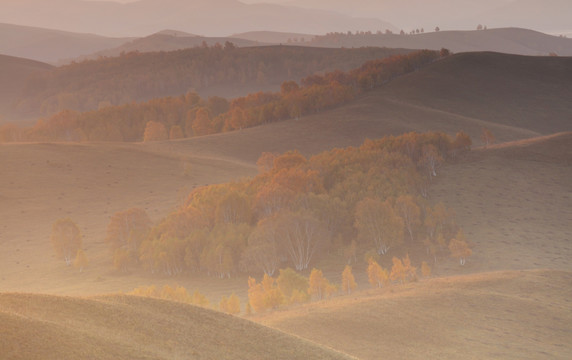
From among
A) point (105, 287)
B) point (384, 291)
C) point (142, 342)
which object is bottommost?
point (105, 287)

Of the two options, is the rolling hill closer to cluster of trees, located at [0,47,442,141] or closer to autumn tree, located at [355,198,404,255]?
autumn tree, located at [355,198,404,255]

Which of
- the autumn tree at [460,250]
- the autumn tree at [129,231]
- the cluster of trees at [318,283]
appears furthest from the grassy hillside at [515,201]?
the autumn tree at [129,231]

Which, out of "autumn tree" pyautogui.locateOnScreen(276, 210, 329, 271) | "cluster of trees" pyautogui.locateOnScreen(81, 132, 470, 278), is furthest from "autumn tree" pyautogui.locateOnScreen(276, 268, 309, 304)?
"autumn tree" pyautogui.locateOnScreen(276, 210, 329, 271)

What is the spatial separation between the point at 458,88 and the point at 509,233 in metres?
128

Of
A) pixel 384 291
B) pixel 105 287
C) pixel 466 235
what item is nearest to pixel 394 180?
pixel 466 235

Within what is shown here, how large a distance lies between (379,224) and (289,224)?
37.7ft

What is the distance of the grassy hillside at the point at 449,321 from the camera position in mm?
35906

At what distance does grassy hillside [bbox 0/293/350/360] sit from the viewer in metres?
16.4

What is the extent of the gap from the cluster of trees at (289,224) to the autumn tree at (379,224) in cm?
13

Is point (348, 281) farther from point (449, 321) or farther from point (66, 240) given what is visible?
point (66, 240)

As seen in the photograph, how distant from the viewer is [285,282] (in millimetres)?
58094

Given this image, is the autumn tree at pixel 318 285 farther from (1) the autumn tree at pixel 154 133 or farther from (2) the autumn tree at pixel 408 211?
(1) the autumn tree at pixel 154 133

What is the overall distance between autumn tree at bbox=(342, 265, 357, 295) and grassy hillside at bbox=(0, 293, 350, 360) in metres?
33.0

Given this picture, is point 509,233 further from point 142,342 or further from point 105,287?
point 142,342
